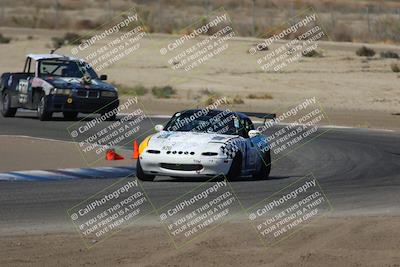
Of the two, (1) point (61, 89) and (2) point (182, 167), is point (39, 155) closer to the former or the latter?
(2) point (182, 167)

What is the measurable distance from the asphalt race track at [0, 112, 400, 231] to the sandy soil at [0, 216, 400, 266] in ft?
3.44

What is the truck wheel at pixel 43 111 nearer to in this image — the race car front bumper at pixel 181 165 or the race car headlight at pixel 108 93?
the race car headlight at pixel 108 93

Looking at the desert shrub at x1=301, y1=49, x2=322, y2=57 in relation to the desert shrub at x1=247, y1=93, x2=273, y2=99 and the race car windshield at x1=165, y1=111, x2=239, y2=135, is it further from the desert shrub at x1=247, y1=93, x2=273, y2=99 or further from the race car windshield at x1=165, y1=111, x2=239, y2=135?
the race car windshield at x1=165, y1=111, x2=239, y2=135

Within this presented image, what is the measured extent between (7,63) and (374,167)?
2997 centimetres

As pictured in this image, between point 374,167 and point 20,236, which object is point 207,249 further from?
point 374,167

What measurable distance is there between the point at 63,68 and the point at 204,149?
12620 mm

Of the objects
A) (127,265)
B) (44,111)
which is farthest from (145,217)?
(44,111)

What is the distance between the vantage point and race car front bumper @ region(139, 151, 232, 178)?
1764 cm

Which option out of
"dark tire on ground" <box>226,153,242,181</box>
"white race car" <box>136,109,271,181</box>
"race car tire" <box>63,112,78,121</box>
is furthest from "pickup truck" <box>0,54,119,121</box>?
"dark tire on ground" <box>226,153,242,181</box>

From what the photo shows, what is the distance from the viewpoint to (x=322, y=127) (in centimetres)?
3162

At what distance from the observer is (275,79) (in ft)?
144

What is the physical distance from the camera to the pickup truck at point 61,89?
28922mm

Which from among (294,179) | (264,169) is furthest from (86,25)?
(294,179)

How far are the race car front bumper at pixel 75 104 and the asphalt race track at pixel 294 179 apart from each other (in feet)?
4.71
